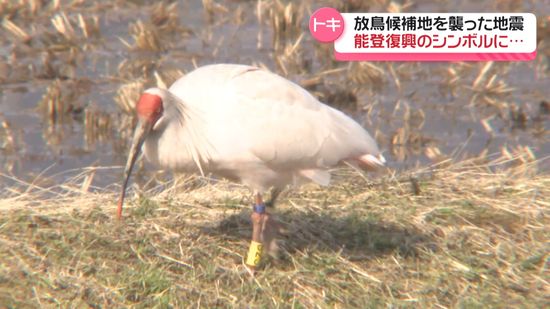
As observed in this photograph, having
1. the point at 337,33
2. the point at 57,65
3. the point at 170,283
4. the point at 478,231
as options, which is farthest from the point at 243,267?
the point at 57,65

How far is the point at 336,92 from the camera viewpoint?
10391 mm

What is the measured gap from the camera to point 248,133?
602 cm

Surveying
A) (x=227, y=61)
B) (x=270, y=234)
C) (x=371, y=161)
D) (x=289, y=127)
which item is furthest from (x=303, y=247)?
(x=227, y=61)

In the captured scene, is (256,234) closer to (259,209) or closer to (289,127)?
(259,209)

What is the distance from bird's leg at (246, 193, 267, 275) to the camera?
20.2 ft

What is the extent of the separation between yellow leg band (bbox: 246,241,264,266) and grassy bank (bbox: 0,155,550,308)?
0.23 feet

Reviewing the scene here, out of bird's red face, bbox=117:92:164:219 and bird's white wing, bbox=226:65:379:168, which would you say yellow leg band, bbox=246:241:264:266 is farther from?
bird's red face, bbox=117:92:164:219

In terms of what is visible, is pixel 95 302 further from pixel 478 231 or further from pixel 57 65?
pixel 57 65

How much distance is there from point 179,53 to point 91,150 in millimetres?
2402

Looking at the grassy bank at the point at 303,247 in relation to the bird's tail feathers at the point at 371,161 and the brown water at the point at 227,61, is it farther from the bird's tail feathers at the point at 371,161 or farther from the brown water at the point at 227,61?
the brown water at the point at 227,61

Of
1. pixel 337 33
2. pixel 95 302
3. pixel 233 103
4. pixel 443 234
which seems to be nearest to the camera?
pixel 95 302

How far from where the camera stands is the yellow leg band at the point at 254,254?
6.17m

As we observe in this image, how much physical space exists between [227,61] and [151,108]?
5.40 metres

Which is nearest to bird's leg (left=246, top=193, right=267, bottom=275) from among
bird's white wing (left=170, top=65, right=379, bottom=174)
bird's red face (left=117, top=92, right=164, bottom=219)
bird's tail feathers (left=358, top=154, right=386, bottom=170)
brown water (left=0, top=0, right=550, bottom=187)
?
bird's white wing (left=170, top=65, right=379, bottom=174)
